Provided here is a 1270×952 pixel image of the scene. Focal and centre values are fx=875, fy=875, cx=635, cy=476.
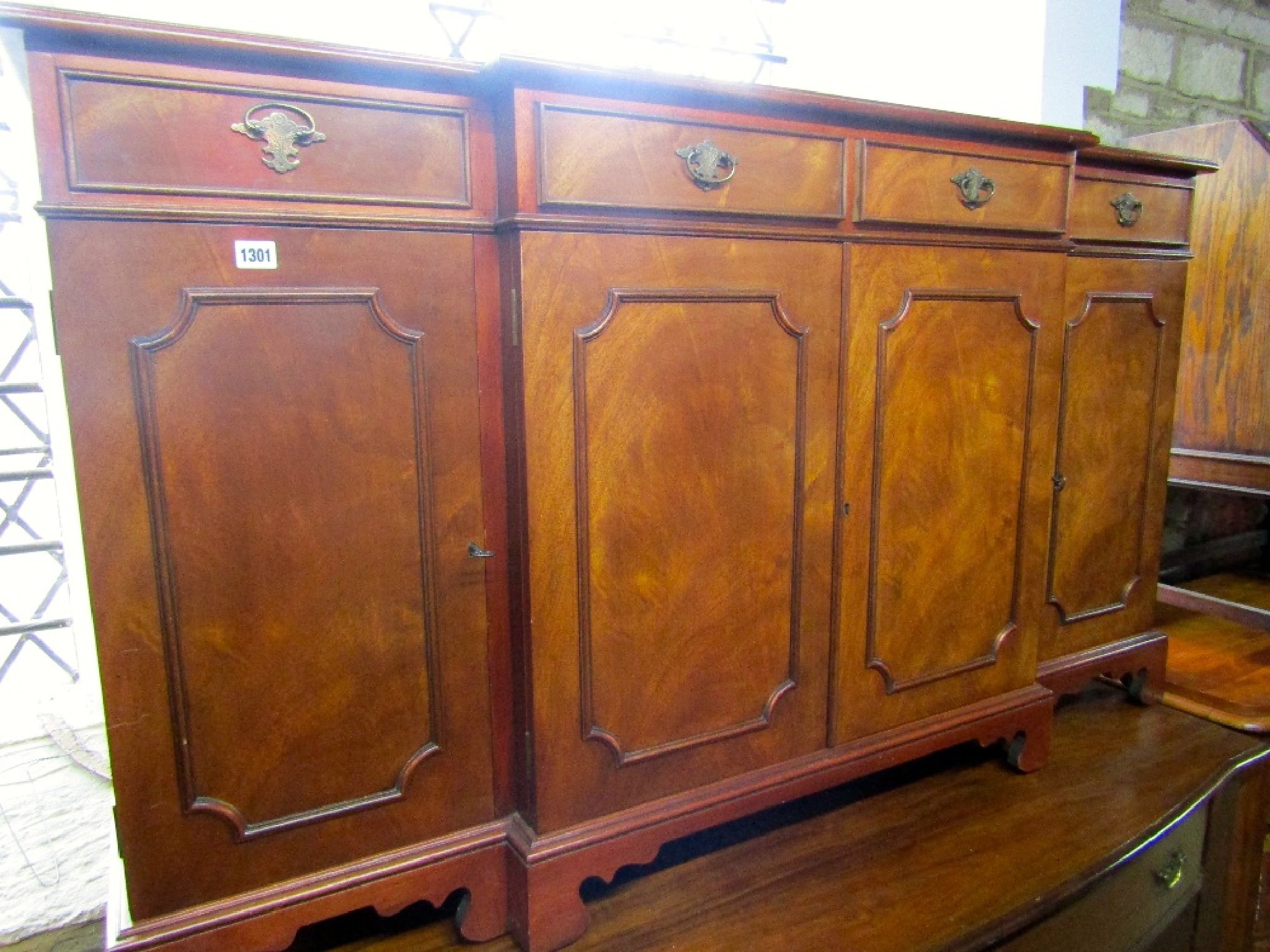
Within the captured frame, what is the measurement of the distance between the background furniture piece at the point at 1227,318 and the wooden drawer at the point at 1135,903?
3.56ft

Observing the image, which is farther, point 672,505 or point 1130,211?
point 1130,211

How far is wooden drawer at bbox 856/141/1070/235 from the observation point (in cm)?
129

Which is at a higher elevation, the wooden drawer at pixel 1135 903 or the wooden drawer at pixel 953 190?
the wooden drawer at pixel 953 190

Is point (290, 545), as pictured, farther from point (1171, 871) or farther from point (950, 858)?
point (1171, 871)

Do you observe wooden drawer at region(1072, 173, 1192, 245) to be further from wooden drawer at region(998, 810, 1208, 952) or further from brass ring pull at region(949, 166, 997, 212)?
wooden drawer at region(998, 810, 1208, 952)

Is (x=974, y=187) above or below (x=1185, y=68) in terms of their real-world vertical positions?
below

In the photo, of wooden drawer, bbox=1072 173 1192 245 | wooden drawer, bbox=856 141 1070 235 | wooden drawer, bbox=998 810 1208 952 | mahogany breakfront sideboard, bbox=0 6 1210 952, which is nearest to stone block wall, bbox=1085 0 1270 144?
wooden drawer, bbox=1072 173 1192 245

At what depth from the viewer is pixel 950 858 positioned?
1392mm

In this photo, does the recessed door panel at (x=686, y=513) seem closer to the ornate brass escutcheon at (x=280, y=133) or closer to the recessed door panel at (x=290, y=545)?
the recessed door panel at (x=290, y=545)

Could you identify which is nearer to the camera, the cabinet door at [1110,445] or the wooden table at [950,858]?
the wooden table at [950,858]

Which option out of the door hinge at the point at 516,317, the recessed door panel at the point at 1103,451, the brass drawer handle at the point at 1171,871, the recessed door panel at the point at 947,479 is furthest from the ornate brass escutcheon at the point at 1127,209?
the door hinge at the point at 516,317

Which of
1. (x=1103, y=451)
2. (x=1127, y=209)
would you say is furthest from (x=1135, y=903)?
(x=1127, y=209)

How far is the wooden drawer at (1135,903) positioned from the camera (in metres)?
1.17

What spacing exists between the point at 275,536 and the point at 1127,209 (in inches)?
63.5
